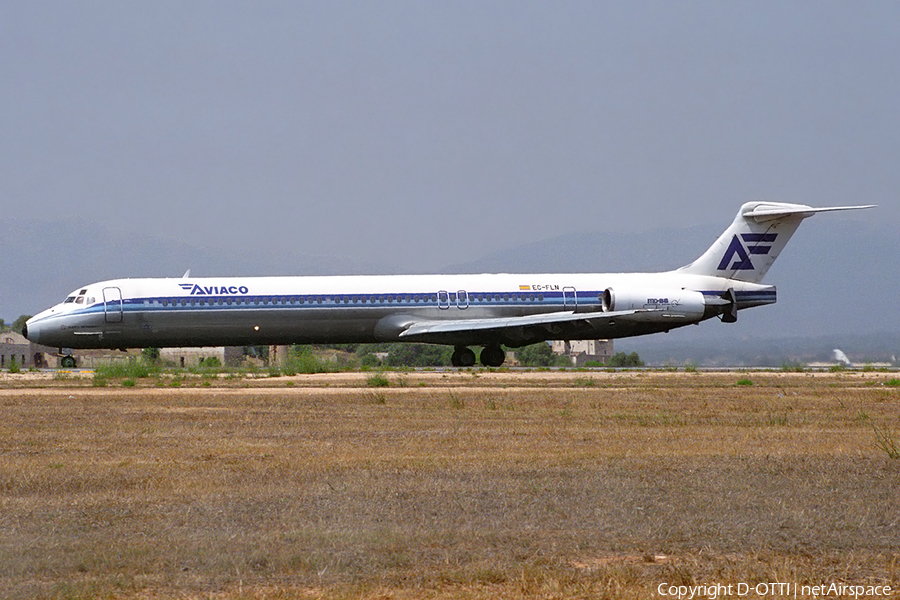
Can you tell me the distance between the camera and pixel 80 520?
9242mm

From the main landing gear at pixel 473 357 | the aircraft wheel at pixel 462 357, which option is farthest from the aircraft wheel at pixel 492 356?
the aircraft wheel at pixel 462 357

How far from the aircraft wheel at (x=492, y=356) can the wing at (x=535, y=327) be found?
59.0 inches

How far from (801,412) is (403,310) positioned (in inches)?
771

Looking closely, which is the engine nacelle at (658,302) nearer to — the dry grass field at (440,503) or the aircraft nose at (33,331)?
the dry grass field at (440,503)

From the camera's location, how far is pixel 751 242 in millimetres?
41281

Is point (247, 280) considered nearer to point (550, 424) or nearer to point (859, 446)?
point (550, 424)

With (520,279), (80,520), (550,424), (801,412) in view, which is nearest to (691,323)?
(520,279)

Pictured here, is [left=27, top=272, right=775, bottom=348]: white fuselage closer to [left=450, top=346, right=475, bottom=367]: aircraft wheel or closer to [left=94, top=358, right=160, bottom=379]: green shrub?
[left=94, top=358, right=160, bottom=379]: green shrub

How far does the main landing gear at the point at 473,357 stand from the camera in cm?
4100

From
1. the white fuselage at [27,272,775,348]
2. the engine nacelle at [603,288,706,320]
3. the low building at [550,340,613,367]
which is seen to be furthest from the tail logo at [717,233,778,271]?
the low building at [550,340,613,367]

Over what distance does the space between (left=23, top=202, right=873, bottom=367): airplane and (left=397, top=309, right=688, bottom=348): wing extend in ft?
0.15

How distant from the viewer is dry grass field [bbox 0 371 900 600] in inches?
292

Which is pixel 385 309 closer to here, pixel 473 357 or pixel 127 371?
pixel 473 357

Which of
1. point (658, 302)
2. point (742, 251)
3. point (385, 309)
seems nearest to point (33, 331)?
point (385, 309)
